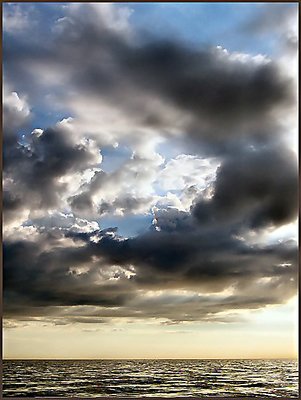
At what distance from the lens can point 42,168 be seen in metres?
3.17

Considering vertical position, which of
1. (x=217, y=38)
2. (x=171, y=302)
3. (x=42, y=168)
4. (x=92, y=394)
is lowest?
(x=92, y=394)

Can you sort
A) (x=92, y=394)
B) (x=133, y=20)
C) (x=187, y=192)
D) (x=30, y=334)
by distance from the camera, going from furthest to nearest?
1. (x=92, y=394)
2. (x=30, y=334)
3. (x=187, y=192)
4. (x=133, y=20)

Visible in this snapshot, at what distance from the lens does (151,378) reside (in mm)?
3727

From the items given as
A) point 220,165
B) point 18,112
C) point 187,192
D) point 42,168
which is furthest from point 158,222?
point 18,112

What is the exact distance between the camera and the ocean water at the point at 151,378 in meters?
3.48

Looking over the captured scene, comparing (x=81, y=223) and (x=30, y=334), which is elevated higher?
(x=81, y=223)

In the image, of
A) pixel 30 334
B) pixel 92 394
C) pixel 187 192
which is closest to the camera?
pixel 187 192

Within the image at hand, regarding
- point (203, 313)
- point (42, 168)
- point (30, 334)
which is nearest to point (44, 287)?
point (30, 334)

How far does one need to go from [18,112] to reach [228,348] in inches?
62.8

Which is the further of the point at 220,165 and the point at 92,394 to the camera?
the point at 92,394

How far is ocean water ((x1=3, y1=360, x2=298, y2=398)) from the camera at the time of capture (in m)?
3.48

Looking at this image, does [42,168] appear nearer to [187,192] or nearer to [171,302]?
[187,192]

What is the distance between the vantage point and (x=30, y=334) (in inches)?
137

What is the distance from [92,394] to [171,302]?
95cm
